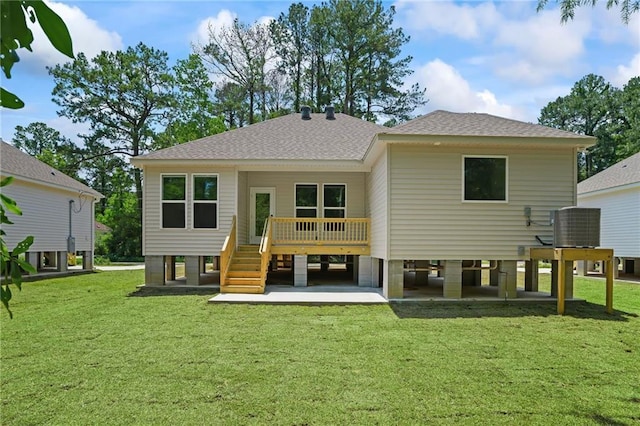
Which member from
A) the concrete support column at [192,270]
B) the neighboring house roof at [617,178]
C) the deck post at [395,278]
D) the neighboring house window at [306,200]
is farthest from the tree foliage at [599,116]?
the concrete support column at [192,270]

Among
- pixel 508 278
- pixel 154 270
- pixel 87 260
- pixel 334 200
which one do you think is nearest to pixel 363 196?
pixel 334 200

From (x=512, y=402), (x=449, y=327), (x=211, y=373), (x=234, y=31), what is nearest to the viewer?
(x=512, y=402)

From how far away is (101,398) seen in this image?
4426 millimetres

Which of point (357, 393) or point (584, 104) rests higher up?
point (584, 104)

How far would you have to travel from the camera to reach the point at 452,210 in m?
10.2

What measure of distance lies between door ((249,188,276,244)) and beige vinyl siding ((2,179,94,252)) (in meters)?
7.40

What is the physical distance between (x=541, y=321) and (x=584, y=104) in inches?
1525

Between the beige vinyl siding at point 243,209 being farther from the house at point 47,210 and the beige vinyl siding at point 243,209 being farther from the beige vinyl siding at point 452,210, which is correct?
the house at point 47,210

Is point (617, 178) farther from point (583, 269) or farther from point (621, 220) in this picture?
point (583, 269)

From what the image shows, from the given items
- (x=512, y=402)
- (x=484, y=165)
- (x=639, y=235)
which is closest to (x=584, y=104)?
(x=639, y=235)

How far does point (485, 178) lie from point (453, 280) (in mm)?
2361

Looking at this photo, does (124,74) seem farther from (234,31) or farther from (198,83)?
(234,31)

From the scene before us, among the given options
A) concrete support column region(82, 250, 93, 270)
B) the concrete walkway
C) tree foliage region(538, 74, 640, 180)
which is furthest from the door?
tree foliage region(538, 74, 640, 180)

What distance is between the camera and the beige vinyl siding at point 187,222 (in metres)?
13.1
